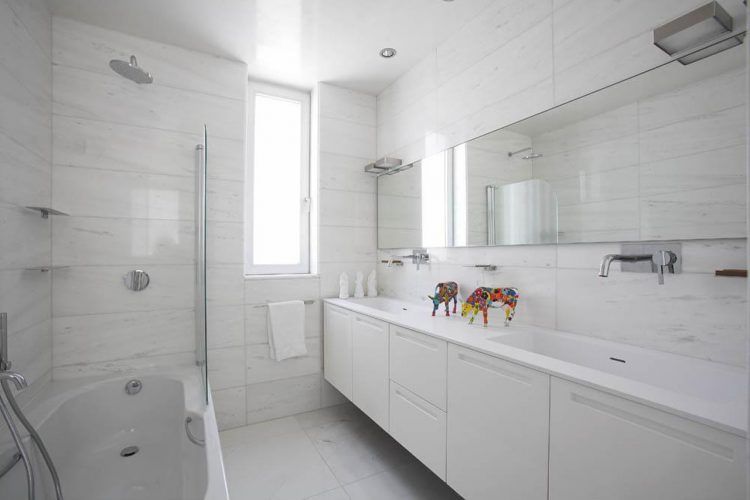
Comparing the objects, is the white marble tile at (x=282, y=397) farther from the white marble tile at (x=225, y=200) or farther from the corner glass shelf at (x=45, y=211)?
the corner glass shelf at (x=45, y=211)

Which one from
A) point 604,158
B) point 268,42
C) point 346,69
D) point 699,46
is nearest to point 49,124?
point 268,42

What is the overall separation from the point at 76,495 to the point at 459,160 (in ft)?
8.06

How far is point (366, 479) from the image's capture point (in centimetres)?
192

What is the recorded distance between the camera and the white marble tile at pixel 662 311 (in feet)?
3.67

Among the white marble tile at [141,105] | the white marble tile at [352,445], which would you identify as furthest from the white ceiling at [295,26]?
the white marble tile at [352,445]

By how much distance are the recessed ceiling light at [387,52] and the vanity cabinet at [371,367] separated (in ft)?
5.66

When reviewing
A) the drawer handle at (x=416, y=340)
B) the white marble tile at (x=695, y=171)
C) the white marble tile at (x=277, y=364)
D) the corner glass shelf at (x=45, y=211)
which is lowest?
the white marble tile at (x=277, y=364)

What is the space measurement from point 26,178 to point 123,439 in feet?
4.58

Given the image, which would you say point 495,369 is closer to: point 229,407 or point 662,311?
point 662,311

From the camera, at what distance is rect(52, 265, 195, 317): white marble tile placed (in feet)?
6.80

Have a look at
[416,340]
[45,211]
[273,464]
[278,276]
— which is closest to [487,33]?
[416,340]

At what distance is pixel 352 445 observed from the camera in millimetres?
2254

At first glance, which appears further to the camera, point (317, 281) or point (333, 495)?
point (317, 281)

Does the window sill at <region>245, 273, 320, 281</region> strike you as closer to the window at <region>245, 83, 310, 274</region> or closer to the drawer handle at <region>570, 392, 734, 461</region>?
the window at <region>245, 83, 310, 274</region>
